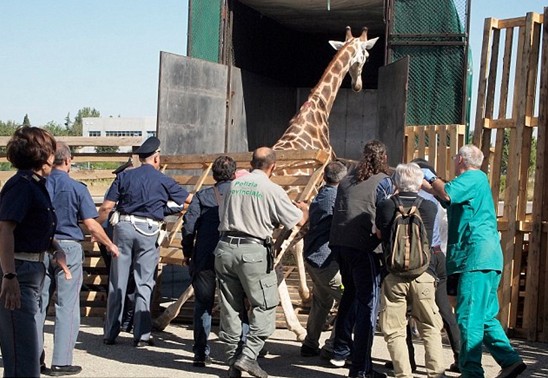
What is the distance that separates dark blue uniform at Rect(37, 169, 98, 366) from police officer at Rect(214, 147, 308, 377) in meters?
1.17

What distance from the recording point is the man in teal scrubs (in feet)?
23.8

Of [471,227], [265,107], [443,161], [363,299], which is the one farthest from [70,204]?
[265,107]

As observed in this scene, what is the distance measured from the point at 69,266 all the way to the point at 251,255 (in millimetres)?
1498

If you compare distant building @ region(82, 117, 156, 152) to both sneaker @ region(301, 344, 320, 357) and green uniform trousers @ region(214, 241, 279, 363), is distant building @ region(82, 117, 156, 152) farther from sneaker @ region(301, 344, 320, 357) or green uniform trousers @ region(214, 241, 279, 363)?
green uniform trousers @ region(214, 241, 279, 363)

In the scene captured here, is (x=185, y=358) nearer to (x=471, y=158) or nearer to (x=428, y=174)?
(x=428, y=174)

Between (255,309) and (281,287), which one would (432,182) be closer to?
(255,309)

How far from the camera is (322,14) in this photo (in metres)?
18.5

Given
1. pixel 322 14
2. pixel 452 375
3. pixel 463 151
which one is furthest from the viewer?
pixel 322 14

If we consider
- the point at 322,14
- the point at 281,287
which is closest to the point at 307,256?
the point at 281,287

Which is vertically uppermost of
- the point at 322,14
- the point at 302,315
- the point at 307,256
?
the point at 322,14

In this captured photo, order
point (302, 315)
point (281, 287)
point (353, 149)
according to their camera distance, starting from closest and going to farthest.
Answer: point (281, 287) < point (302, 315) < point (353, 149)

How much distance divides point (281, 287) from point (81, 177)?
572 centimetres

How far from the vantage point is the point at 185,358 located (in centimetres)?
883

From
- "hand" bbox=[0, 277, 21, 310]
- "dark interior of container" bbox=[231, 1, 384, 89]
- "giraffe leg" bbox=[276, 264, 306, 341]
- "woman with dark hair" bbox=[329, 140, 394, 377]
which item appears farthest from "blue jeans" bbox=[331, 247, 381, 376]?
"dark interior of container" bbox=[231, 1, 384, 89]
